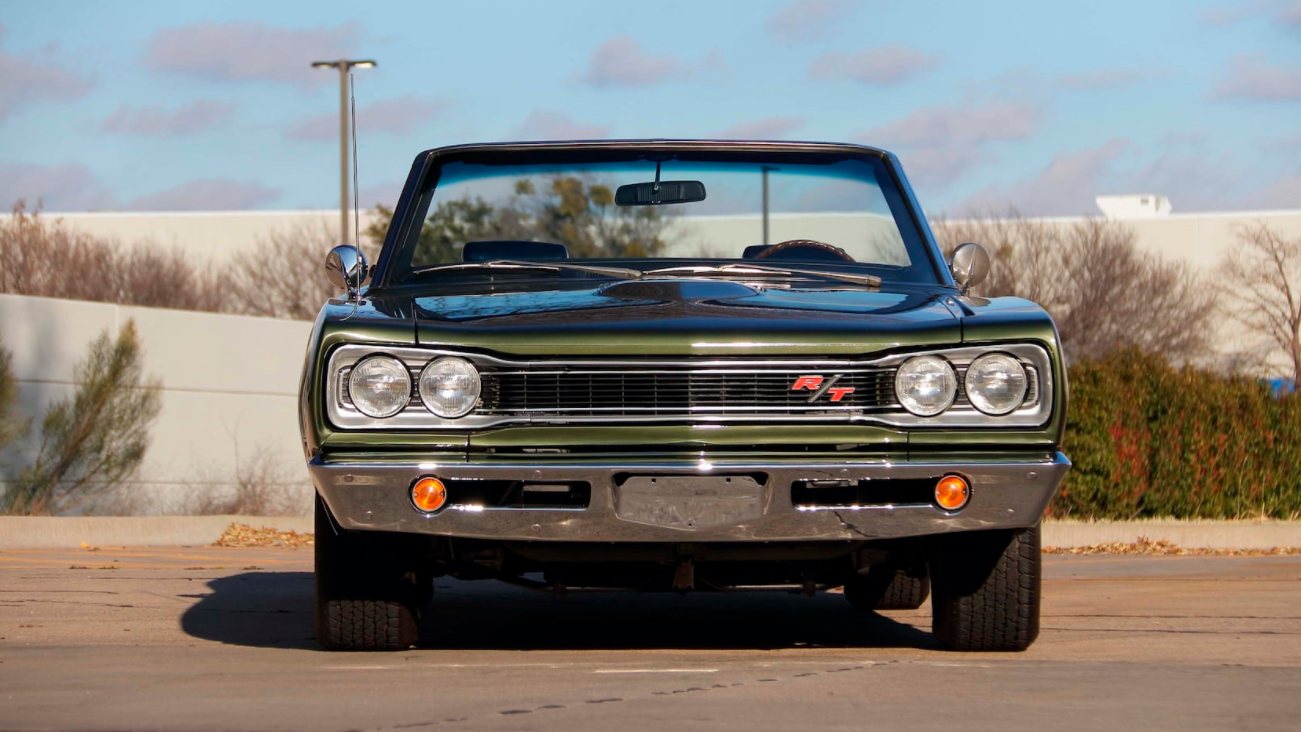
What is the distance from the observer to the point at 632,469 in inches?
169

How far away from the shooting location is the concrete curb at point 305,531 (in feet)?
35.1

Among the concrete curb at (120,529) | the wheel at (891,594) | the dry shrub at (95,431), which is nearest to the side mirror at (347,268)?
the wheel at (891,594)

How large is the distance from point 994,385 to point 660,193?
1985mm

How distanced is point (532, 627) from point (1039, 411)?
2.29 meters

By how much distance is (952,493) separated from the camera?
440 cm

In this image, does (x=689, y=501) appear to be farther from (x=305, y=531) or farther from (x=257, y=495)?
(x=257, y=495)

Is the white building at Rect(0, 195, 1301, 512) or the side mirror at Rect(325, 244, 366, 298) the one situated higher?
the side mirror at Rect(325, 244, 366, 298)

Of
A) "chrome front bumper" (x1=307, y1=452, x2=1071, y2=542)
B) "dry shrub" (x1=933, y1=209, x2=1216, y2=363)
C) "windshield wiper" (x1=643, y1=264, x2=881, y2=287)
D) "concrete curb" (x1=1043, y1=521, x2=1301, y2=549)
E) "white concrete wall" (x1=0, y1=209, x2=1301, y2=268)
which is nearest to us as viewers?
"chrome front bumper" (x1=307, y1=452, x2=1071, y2=542)

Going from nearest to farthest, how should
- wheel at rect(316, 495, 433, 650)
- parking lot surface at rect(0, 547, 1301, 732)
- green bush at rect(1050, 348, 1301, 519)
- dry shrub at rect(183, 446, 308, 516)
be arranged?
parking lot surface at rect(0, 547, 1301, 732) → wheel at rect(316, 495, 433, 650) → green bush at rect(1050, 348, 1301, 519) → dry shrub at rect(183, 446, 308, 516)

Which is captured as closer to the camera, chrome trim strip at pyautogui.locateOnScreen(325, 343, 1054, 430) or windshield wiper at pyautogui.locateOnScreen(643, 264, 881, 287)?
chrome trim strip at pyautogui.locateOnScreen(325, 343, 1054, 430)

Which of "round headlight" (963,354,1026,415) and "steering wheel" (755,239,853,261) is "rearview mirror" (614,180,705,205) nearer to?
"steering wheel" (755,239,853,261)

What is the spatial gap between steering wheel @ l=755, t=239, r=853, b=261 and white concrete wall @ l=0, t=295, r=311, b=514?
11324mm

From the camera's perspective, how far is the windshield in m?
5.87

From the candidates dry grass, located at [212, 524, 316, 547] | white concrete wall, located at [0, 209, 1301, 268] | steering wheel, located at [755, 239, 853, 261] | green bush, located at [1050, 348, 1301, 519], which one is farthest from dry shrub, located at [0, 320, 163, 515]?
white concrete wall, located at [0, 209, 1301, 268]
